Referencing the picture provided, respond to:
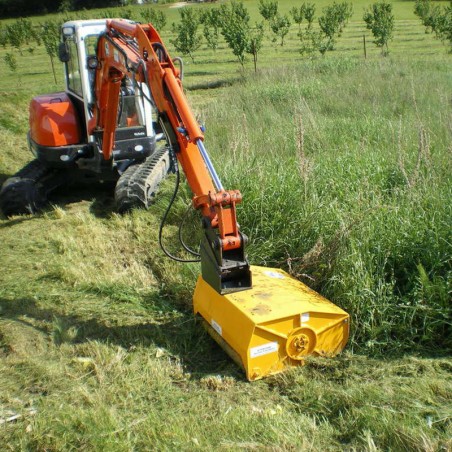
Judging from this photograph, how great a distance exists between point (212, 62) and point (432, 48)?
9.45 metres

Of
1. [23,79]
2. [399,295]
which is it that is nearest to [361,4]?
[23,79]

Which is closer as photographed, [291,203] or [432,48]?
→ [291,203]

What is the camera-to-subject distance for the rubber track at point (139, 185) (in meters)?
6.86

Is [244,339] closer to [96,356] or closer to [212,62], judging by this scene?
[96,356]

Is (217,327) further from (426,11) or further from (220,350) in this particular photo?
(426,11)

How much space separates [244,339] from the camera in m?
3.83

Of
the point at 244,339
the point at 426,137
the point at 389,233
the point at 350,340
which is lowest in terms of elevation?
the point at 350,340

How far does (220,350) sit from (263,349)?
0.58 m

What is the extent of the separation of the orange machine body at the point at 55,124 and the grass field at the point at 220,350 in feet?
2.86

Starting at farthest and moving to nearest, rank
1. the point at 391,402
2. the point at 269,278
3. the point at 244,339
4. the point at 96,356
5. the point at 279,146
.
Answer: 1. the point at 279,146
2. the point at 269,278
3. the point at 96,356
4. the point at 244,339
5. the point at 391,402

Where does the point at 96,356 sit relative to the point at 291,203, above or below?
below

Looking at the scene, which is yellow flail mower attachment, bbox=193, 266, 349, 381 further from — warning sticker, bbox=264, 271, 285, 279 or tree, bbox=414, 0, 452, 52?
tree, bbox=414, 0, 452, 52

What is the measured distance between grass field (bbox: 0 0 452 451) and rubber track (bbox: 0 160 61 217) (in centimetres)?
16

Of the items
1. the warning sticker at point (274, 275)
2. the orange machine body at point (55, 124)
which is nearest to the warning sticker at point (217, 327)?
the warning sticker at point (274, 275)
